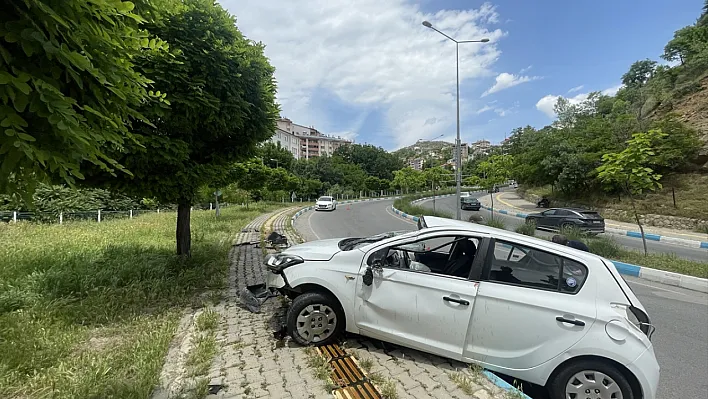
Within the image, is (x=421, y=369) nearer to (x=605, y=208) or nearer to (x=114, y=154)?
(x=114, y=154)

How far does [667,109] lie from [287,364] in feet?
117

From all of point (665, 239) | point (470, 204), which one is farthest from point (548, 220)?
point (470, 204)

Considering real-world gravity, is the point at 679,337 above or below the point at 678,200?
below

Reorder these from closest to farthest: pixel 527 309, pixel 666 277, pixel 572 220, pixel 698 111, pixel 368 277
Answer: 1. pixel 527 309
2. pixel 368 277
3. pixel 666 277
4. pixel 572 220
5. pixel 698 111

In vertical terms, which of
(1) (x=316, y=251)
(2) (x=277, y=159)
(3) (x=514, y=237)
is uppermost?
(2) (x=277, y=159)

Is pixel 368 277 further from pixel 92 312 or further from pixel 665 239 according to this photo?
pixel 665 239

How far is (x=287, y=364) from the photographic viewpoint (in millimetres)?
3402

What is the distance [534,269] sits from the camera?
3213 millimetres

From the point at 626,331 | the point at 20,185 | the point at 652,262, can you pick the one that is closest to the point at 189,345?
the point at 20,185

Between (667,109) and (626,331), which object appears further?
(667,109)

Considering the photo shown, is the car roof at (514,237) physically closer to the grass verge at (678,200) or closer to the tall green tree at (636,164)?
the tall green tree at (636,164)

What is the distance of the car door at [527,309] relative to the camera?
9.55 ft

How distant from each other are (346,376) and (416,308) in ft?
3.13

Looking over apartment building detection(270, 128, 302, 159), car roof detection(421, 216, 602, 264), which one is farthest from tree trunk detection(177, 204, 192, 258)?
apartment building detection(270, 128, 302, 159)
